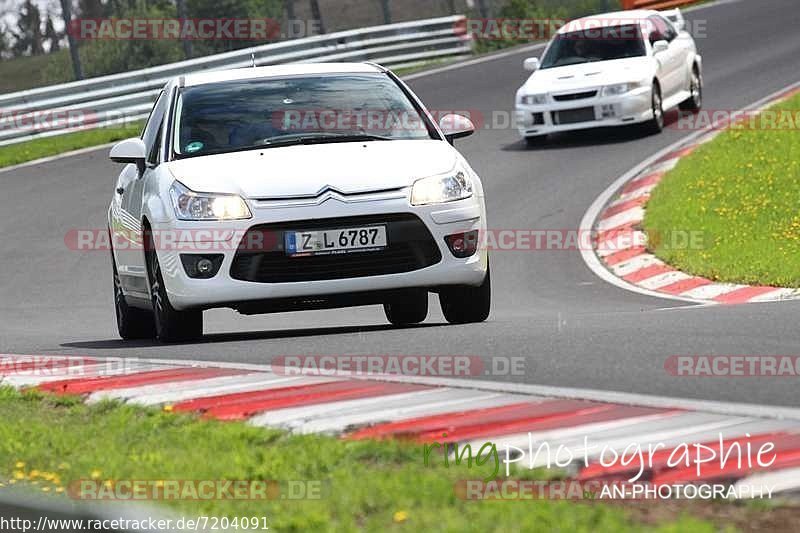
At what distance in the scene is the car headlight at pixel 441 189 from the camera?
888 cm

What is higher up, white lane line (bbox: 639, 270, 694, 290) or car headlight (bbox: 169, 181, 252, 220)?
car headlight (bbox: 169, 181, 252, 220)

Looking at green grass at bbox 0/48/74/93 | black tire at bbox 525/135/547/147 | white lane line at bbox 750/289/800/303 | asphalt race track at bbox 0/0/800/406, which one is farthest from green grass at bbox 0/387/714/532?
green grass at bbox 0/48/74/93

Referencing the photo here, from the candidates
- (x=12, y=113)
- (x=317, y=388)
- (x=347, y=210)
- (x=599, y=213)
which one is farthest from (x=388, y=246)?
(x=12, y=113)

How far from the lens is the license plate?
8.75 m

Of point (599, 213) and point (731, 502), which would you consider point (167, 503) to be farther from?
point (599, 213)

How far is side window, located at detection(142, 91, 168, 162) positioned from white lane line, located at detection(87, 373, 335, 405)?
294 centimetres

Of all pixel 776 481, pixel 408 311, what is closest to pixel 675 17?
pixel 408 311

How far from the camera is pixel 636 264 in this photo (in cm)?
1450

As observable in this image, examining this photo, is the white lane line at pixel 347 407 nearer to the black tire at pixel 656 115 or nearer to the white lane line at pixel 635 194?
the white lane line at pixel 635 194

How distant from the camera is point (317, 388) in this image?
6672 mm

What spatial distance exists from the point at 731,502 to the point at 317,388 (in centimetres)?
251

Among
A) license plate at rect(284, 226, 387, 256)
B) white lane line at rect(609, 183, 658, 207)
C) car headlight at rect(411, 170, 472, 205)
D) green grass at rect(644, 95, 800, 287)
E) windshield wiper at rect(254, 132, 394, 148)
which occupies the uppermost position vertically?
windshield wiper at rect(254, 132, 394, 148)

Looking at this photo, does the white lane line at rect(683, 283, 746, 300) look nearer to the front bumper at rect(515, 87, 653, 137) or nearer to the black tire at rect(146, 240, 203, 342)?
the black tire at rect(146, 240, 203, 342)

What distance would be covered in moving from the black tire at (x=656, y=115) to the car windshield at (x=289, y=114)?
465 inches
